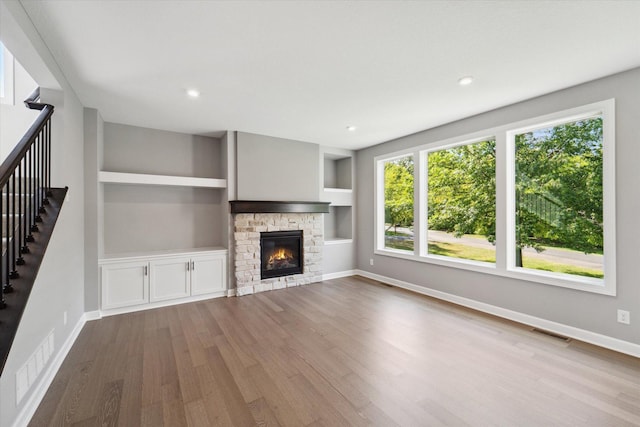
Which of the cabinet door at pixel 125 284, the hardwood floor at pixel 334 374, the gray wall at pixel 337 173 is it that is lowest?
the hardwood floor at pixel 334 374

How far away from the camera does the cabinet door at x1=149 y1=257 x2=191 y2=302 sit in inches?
155

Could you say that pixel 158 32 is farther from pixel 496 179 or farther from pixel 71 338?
pixel 496 179

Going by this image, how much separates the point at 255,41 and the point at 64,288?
2.93 meters

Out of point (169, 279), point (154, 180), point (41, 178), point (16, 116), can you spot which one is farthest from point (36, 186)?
point (169, 279)

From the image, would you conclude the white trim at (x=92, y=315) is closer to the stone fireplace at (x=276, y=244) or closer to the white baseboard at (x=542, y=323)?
the stone fireplace at (x=276, y=244)

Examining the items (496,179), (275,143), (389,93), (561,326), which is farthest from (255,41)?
(561,326)

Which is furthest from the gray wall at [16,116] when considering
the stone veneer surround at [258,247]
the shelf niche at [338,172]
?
the shelf niche at [338,172]

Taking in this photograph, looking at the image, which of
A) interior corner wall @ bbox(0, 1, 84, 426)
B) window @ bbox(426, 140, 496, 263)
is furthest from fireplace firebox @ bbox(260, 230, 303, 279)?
interior corner wall @ bbox(0, 1, 84, 426)

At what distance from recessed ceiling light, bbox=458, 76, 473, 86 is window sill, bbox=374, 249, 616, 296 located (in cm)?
236

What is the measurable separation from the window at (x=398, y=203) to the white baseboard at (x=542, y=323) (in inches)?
33.8

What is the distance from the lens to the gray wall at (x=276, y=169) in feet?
15.4

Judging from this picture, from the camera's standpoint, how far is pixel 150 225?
4438 millimetres

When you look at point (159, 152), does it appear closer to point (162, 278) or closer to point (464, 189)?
Answer: point (162, 278)

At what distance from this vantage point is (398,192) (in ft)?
17.3
